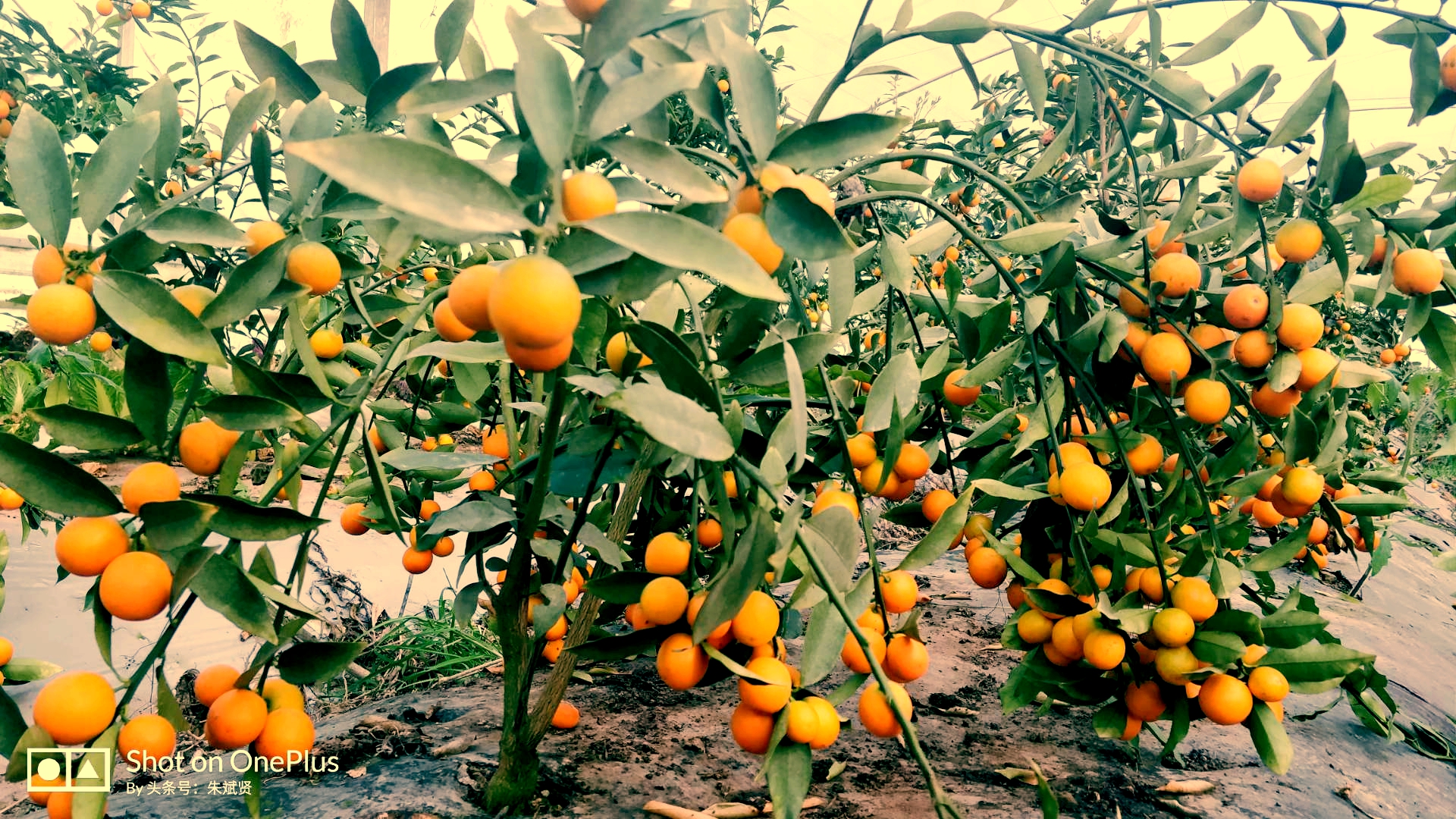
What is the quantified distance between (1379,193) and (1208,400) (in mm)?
206

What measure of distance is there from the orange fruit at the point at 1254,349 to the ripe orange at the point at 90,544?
0.82 meters

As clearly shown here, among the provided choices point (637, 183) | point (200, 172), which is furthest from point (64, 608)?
point (637, 183)

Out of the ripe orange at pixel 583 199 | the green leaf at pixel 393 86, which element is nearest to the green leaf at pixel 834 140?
the ripe orange at pixel 583 199

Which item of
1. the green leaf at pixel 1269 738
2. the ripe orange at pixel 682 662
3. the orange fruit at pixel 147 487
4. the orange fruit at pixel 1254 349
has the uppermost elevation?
the orange fruit at pixel 1254 349

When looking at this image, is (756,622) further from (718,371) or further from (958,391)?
(958,391)

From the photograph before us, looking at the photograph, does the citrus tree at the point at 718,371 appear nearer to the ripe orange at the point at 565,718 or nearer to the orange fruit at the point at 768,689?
the orange fruit at the point at 768,689

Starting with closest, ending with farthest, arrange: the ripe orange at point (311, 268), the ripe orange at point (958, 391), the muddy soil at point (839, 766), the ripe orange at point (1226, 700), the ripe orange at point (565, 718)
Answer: the ripe orange at point (311, 268) < the ripe orange at point (1226, 700) < the ripe orange at point (958, 391) < the muddy soil at point (839, 766) < the ripe orange at point (565, 718)

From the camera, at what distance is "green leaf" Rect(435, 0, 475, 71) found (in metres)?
0.50

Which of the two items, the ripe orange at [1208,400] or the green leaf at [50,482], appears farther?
the ripe orange at [1208,400]

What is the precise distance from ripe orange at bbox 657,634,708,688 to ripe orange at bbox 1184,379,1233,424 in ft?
1.55

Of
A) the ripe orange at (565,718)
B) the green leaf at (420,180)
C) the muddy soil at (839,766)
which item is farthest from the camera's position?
the ripe orange at (565,718)

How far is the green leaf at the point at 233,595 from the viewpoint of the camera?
0.44 meters

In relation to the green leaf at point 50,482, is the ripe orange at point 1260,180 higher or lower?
higher

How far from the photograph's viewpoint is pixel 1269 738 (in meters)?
0.62
